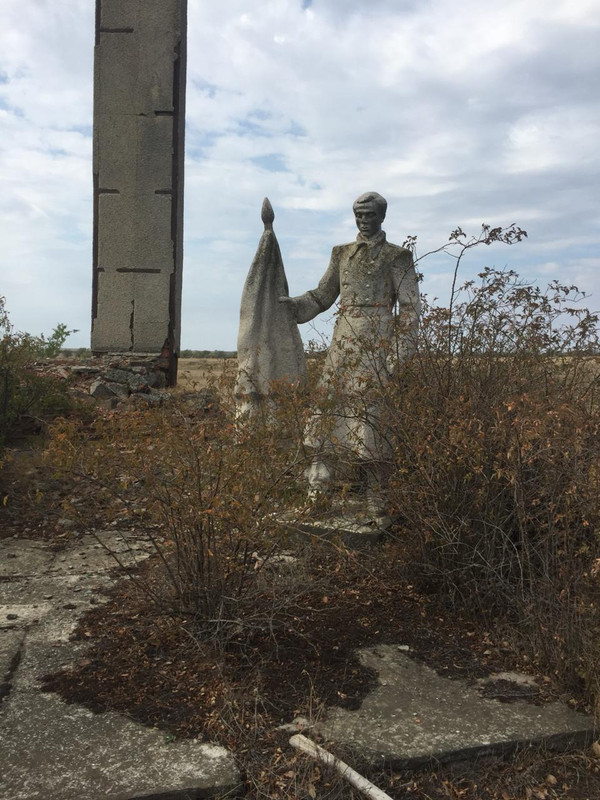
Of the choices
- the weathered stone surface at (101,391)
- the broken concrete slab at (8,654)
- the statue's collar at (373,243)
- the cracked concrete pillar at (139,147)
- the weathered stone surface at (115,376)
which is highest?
the cracked concrete pillar at (139,147)

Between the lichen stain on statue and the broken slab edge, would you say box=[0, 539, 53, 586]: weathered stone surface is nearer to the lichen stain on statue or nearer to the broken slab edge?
the lichen stain on statue

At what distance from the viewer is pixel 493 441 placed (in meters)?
3.53

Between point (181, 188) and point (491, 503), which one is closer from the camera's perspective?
point (491, 503)

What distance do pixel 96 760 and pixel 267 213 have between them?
139 inches

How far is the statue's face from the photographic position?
195 inches

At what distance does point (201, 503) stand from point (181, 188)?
711 centimetres

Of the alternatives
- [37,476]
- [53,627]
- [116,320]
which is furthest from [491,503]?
[116,320]

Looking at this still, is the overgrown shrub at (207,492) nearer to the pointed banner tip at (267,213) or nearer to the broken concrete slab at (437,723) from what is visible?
the broken concrete slab at (437,723)

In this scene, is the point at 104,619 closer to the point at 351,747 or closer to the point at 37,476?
the point at 351,747

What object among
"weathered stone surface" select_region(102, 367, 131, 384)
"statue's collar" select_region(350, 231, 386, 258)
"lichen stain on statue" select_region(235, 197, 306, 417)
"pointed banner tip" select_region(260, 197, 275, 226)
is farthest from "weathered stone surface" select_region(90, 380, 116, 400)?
"statue's collar" select_region(350, 231, 386, 258)

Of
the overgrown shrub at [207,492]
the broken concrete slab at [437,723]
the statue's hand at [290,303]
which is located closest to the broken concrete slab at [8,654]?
the overgrown shrub at [207,492]

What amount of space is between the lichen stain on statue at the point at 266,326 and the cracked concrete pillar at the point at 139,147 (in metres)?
4.26

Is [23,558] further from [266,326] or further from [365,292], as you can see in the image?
[365,292]

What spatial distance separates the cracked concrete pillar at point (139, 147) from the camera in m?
9.12
